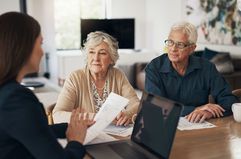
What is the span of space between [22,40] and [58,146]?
35 centimetres

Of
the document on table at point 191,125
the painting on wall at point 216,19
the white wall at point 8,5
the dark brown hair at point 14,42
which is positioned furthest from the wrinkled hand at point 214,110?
the white wall at point 8,5

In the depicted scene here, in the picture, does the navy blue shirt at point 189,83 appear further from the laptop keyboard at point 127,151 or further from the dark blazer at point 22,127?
the dark blazer at point 22,127

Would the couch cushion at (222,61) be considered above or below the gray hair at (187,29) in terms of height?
below

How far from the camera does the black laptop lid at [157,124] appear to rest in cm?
121

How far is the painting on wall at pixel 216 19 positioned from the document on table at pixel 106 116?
3.78 metres

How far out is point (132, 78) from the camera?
6020 mm

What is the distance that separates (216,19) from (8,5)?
3.36m

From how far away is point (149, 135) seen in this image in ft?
4.34

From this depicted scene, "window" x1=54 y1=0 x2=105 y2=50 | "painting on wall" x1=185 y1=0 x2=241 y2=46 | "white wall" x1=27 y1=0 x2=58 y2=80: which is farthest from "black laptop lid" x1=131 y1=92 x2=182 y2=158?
"window" x1=54 y1=0 x2=105 y2=50

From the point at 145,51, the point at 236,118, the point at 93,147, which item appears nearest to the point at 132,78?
the point at 145,51

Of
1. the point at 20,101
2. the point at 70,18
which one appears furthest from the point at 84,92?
the point at 70,18

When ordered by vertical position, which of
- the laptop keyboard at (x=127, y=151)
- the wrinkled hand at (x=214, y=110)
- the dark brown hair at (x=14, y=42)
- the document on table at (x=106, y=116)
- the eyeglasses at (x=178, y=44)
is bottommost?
the laptop keyboard at (x=127, y=151)

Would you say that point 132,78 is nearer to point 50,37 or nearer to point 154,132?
point 50,37

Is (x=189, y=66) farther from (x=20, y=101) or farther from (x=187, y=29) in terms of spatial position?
(x=20, y=101)
